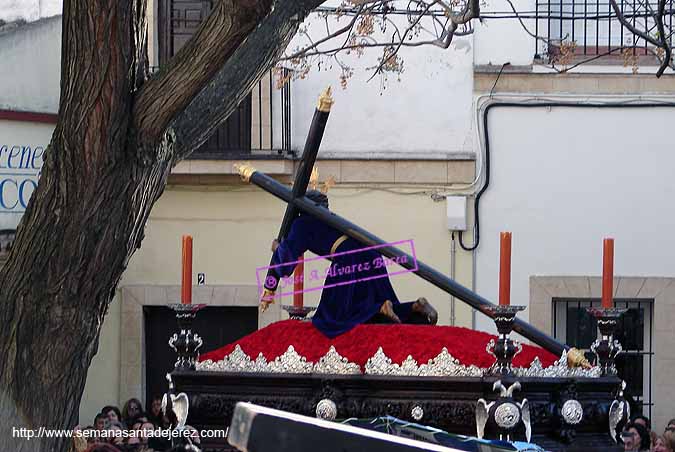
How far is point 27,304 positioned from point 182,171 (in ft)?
24.3

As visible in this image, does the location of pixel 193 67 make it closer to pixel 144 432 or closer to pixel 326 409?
pixel 326 409

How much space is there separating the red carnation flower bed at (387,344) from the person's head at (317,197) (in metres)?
0.63

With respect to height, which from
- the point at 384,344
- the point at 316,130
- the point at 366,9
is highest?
the point at 366,9

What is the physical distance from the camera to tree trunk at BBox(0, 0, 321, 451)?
17.5 feet

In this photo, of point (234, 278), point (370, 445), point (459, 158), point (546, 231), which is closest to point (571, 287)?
point (546, 231)

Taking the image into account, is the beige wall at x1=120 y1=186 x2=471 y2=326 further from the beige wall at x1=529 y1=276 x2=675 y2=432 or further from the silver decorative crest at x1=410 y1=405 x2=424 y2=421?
the silver decorative crest at x1=410 y1=405 x2=424 y2=421

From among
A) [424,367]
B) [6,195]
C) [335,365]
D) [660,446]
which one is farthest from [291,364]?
[6,195]

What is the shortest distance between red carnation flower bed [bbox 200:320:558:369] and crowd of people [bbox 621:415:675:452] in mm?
2150

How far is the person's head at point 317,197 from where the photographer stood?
6.98 m

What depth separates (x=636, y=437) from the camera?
9086 mm

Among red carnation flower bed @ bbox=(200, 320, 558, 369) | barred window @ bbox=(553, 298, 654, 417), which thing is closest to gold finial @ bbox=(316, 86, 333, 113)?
red carnation flower bed @ bbox=(200, 320, 558, 369)

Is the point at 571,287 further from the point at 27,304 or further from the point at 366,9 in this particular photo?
the point at 27,304

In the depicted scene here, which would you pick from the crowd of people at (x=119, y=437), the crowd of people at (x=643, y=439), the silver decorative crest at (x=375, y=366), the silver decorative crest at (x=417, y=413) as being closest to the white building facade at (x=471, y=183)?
the crowd of people at (x=643, y=439)

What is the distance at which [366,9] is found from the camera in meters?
10.5
